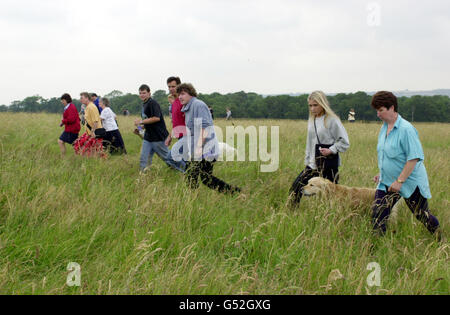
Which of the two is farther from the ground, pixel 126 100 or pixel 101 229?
pixel 126 100

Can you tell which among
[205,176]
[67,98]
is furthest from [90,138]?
[205,176]

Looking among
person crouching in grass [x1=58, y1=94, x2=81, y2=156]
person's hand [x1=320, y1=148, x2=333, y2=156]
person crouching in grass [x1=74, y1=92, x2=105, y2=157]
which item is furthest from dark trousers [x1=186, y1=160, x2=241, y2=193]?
person crouching in grass [x1=58, y1=94, x2=81, y2=156]

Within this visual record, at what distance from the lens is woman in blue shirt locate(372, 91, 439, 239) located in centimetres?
327

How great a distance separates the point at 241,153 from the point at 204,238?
4.81 m

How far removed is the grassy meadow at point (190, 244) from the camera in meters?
2.49

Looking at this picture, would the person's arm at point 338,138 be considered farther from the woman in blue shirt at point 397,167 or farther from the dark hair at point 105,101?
the dark hair at point 105,101

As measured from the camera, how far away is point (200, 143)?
4742 mm

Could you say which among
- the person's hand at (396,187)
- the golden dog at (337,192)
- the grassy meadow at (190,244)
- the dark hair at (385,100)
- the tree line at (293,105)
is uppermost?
the tree line at (293,105)

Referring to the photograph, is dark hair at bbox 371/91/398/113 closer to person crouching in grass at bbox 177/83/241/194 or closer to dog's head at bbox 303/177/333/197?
dog's head at bbox 303/177/333/197

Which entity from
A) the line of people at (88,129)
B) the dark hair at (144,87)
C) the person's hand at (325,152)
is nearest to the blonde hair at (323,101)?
the person's hand at (325,152)

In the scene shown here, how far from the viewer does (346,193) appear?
416 centimetres

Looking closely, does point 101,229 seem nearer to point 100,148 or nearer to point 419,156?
point 419,156
